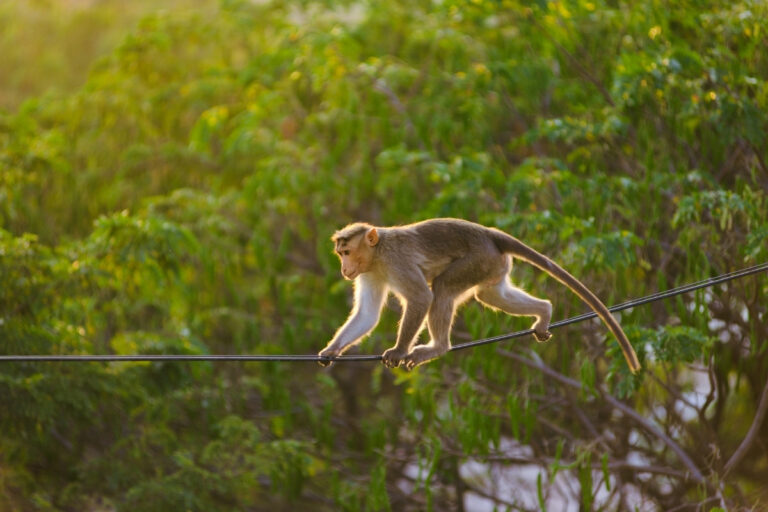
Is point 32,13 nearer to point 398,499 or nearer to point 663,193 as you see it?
point 398,499

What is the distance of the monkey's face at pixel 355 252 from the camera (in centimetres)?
560

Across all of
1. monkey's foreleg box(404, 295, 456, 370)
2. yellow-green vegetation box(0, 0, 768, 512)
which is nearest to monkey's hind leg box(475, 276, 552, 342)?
monkey's foreleg box(404, 295, 456, 370)

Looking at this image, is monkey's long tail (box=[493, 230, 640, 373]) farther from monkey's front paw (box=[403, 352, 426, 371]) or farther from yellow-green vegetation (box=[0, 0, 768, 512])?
yellow-green vegetation (box=[0, 0, 768, 512])

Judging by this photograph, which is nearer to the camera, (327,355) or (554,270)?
(327,355)

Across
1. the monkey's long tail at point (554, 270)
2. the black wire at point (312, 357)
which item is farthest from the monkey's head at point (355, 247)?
the monkey's long tail at point (554, 270)

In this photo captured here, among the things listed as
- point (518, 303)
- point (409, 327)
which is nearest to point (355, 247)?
point (409, 327)

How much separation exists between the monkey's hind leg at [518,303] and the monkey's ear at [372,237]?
2.45ft

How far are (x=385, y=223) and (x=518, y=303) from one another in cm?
503

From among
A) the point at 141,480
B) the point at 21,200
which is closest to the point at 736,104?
the point at 141,480

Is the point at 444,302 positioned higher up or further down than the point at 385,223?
higher up

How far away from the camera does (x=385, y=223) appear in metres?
10.8

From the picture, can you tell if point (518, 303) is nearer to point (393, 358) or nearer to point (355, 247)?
point (393, 358)

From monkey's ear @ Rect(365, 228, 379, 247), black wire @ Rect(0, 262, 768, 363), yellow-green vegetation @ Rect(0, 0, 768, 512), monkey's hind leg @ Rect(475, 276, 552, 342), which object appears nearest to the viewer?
black wire @ Rect(0, 262, 768, 363)

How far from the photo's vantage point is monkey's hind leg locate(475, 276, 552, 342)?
230 inches
